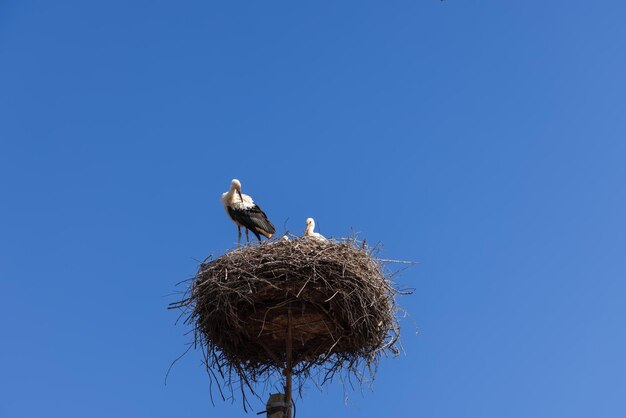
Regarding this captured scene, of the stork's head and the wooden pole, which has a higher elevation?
the stork's head

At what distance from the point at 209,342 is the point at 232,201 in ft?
15.9

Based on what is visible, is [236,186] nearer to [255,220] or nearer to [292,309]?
[255,220]

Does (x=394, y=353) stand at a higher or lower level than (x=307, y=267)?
lower

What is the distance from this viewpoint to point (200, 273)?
9.12 metres

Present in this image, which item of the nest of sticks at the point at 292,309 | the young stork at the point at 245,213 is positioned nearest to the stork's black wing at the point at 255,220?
the young stork at the point at 245,213

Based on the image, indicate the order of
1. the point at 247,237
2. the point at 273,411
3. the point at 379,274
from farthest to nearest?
1. the point at 247,237
2. the point at 379,274
3. the point at 273,411

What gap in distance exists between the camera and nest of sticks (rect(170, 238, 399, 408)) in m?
8.53

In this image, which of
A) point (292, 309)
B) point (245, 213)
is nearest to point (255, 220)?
point (245, 213)

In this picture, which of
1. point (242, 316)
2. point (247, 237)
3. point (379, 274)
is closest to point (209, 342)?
point (242, 316)

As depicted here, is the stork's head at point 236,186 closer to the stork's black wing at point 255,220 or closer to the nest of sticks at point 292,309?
the stork's black wing at point 255,220

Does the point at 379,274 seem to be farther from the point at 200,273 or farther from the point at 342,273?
the point at 200,273

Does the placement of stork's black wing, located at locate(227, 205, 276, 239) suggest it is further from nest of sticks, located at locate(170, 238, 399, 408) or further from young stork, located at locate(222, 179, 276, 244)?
nest of sticks, located at locate(170, 238, 399, 408)

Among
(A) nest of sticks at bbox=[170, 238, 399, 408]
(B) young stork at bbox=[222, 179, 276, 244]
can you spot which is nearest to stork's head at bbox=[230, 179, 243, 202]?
(B) young stork at bbox=[222, 179, 276, 244]

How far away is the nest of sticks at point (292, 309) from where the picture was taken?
8531mm
